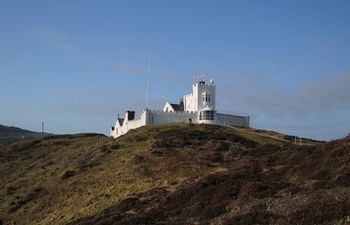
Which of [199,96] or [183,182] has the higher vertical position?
[199,96]

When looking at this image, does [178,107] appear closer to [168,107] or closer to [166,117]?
[168,107]

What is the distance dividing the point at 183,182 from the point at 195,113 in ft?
148

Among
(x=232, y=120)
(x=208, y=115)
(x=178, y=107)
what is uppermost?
(x=178, y=107)

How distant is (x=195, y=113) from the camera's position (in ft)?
286

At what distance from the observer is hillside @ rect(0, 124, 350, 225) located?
27.2 meters

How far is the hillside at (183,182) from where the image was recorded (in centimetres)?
2720

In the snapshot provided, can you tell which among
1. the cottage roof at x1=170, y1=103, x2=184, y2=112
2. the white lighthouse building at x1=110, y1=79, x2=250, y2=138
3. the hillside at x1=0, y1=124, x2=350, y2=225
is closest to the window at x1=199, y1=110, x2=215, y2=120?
the white lighthouse building at x1=110, y1=79, x2=250, y2=138

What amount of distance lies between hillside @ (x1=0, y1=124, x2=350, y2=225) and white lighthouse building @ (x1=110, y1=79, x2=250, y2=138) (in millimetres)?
7817

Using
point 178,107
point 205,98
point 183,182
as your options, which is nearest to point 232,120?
point 205,98

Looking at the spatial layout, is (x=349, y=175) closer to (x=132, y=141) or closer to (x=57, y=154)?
(x=132, y=141)

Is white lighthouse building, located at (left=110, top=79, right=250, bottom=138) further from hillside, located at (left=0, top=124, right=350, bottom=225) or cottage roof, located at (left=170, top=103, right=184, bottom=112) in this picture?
hillside, located at (left=0, top=124, right=350, bottom=225)

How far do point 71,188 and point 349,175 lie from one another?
31017 millimetres

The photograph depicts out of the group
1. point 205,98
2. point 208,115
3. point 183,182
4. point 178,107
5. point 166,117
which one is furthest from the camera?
point 178,107

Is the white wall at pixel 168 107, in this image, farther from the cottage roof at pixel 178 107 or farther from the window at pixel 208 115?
the window at pixel 208 115
